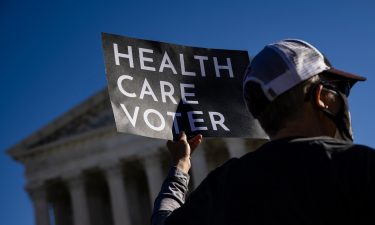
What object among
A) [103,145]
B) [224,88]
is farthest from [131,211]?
[224,88]

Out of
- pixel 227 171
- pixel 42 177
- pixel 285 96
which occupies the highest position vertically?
pixel 42 177

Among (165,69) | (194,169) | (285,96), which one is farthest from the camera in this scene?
(194,169)

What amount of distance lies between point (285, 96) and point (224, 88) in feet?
5.49

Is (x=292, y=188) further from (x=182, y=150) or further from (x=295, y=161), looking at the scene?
(x=182, y=150)

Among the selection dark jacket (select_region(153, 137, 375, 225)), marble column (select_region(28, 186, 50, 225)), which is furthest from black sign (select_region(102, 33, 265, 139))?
marble column (select_region(28, 186, 50, 225))

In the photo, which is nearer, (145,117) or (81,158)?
(145,117)

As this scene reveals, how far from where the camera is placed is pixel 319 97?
105 inches

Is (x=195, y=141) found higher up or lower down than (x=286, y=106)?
higher up

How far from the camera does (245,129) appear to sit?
4.23 m

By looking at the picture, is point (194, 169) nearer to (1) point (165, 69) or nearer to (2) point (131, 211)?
(2) point (131, 211)

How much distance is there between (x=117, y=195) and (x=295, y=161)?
35.0m

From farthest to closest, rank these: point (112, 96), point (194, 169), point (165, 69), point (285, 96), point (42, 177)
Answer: point (42, 177)
point (194, 169)
point (165, 69)
point (112, 96)
point (285, 96)

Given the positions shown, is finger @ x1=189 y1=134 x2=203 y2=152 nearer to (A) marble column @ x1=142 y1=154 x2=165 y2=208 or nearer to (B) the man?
(B) the man

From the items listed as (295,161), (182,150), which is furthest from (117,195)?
(295,161)
